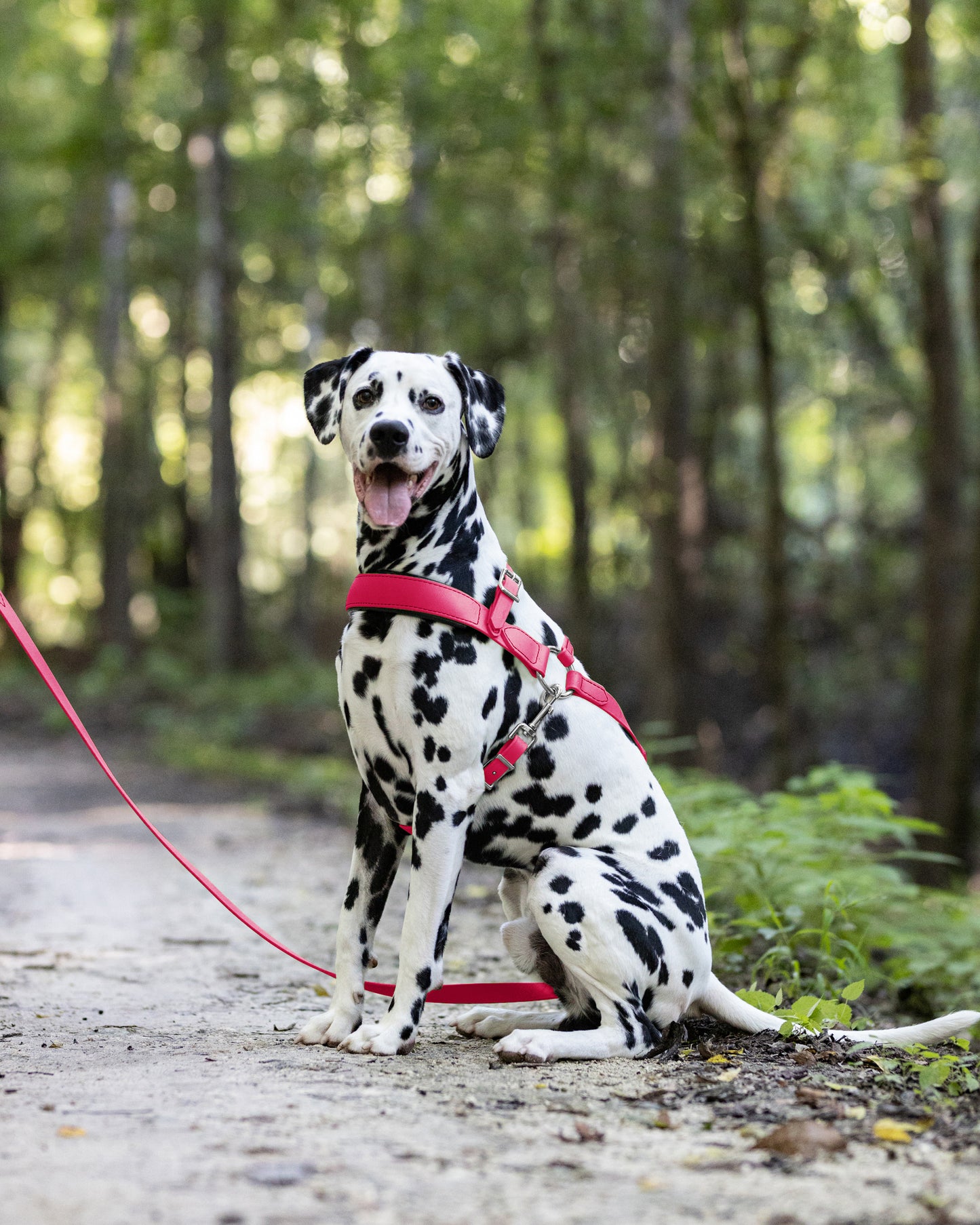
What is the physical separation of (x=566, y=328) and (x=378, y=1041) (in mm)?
12001

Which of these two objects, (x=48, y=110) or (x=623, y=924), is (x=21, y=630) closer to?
(x=623, y=924)

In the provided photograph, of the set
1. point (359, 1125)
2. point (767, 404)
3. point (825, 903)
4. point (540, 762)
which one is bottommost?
point (825, 903)

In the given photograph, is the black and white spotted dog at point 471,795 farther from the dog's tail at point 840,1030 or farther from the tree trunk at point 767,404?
the tree trunk at point 767,404

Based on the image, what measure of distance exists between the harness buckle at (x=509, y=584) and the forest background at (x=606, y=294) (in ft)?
9.45

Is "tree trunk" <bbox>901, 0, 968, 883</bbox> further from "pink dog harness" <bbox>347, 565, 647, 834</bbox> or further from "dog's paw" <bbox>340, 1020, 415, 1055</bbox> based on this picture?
"dog's paw" <bbox>340, 1020, 415, 1055</bbox>

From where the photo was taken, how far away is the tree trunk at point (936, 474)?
11367 mm

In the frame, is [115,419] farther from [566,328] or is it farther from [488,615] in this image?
[488,615]

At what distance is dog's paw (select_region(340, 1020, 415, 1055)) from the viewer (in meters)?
4.03

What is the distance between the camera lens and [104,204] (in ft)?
93.7

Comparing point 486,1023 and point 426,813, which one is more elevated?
point 426,813

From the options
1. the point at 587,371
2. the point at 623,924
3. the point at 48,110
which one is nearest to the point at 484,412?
the point at 623,924

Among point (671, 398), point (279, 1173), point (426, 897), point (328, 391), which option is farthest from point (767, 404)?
point (279, 1173)

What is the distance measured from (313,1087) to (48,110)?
30.9 meters

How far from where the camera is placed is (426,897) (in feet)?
13.2
